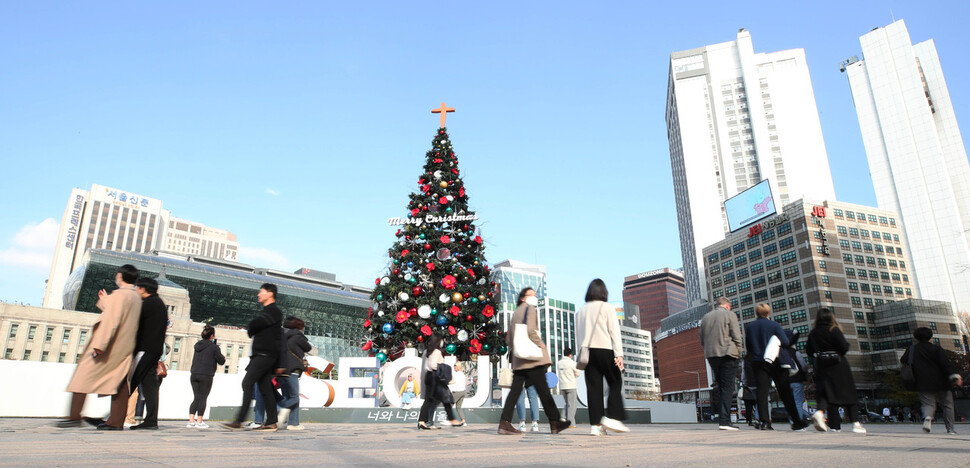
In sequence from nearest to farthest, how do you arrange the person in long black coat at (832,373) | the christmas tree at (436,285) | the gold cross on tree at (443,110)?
1. the person in long black coat at (832,373)
2. the christmas tree at (436,285)
3. the gold cross on tree at (443,110)

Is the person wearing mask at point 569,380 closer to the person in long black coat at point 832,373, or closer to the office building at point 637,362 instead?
the person in long black coat at point 832,373

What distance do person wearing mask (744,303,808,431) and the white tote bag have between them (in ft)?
10.4

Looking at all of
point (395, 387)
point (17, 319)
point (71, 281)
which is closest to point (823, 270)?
point (395, 387)

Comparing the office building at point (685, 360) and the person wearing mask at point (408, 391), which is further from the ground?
the office building at point (685, 360)

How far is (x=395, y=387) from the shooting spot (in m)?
15.6

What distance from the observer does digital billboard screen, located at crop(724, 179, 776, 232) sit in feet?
270

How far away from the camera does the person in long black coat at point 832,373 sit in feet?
25.1

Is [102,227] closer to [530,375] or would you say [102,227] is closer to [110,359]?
[110,359]

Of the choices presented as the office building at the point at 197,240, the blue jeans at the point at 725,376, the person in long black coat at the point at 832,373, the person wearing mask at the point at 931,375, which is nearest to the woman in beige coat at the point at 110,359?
the blue jeans at the point at 725,376

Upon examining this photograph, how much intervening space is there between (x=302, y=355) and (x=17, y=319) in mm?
75509

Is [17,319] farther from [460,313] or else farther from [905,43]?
[905,43]

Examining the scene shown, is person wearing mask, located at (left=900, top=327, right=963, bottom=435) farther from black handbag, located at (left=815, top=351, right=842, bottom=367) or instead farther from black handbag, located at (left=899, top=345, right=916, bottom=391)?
black handbag, located at (left=815, top=351, right=842, bottom=367)

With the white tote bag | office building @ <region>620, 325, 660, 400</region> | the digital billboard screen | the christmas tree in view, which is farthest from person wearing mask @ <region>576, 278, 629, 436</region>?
office building @ <region>620, 325, 660, 400</region>

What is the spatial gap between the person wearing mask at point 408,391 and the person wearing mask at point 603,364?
9.35 m
